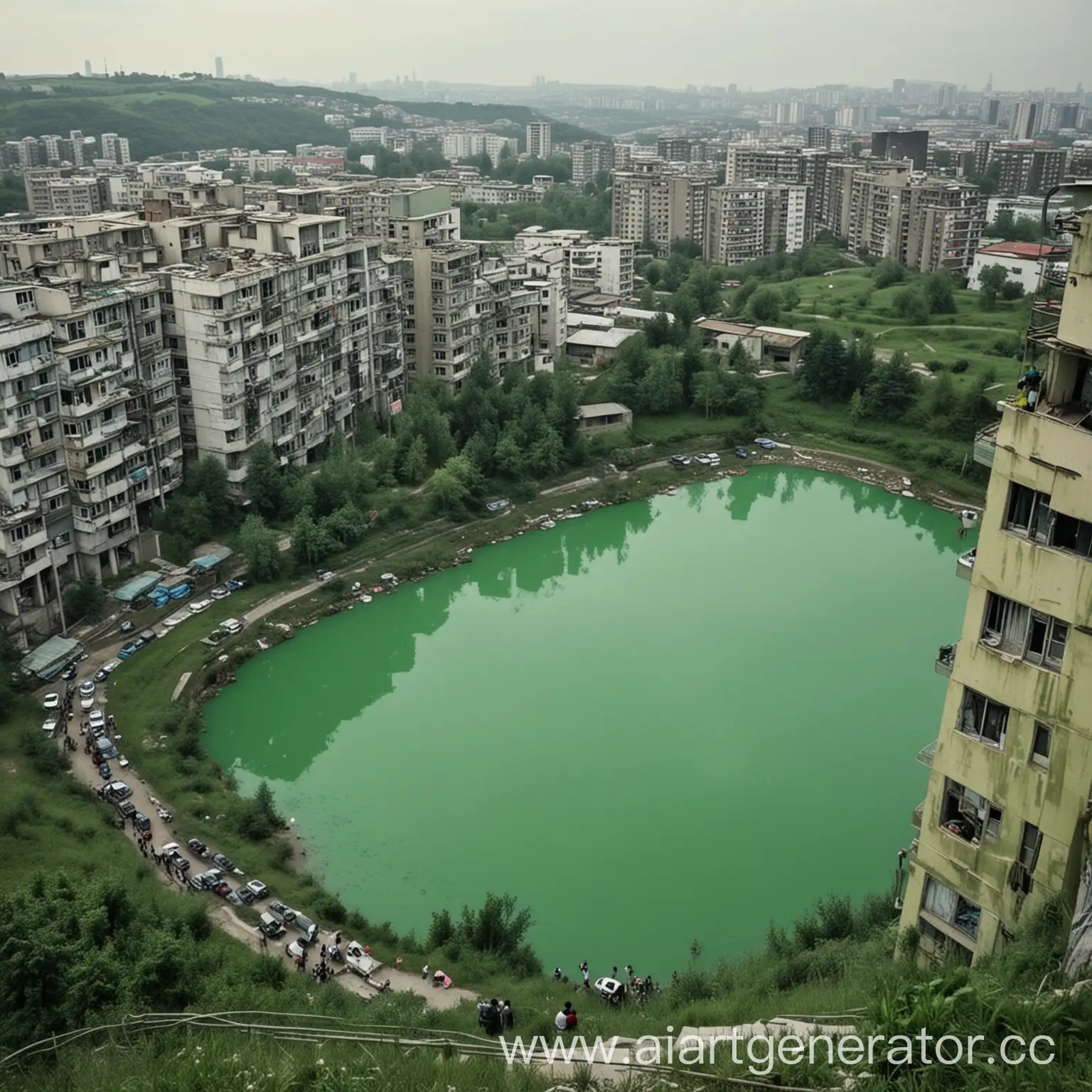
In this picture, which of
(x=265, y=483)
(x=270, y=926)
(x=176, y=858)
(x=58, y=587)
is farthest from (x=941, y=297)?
(x=270, y=926)

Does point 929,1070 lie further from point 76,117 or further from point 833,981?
point 76,117

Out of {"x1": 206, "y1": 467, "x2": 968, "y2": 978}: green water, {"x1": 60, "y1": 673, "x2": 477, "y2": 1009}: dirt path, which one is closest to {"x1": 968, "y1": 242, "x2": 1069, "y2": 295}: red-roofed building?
{"x1": 206, "y1": 467, "x2": 968, "y2": 978}: green water

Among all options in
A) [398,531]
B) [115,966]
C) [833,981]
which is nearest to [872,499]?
[398,531]

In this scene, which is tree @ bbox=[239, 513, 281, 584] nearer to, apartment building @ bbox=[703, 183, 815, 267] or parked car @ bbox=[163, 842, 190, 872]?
parked car @ bbox=[163, 842, 190, 872]

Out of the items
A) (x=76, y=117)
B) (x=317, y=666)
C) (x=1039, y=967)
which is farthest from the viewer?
(x=76, y=117)

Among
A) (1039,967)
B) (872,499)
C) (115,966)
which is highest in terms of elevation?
(1039,967)

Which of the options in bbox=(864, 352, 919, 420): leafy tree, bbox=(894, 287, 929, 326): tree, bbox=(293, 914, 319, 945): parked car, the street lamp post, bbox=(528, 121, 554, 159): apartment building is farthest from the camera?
bbox=(528, 121, 554, 159): apartment building
